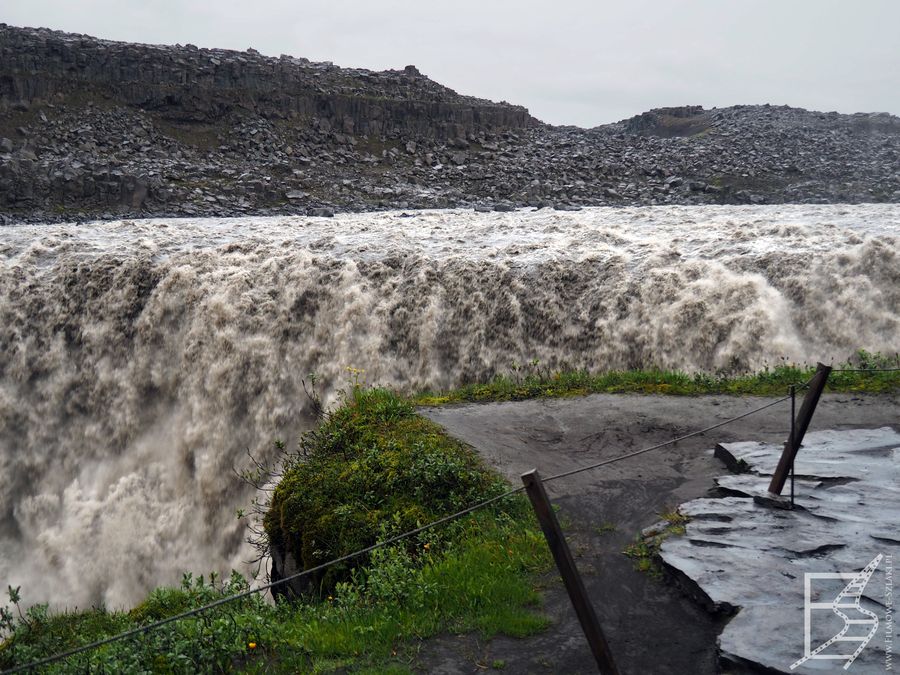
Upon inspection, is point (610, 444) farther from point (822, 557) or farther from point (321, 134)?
point (321, 134)

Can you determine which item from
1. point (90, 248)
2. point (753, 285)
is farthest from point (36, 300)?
point (753, 285)

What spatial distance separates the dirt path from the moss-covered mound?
0.60m

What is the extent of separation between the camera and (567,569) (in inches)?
207

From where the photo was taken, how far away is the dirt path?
238 inches

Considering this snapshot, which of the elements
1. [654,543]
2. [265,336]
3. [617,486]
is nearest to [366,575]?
[654,543]

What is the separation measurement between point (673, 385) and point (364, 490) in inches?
256

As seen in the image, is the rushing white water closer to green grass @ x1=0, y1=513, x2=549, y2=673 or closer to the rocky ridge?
green grass @ x1=0, y1=513, x2=549, y2=673

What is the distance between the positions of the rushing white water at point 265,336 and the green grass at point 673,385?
2.18m

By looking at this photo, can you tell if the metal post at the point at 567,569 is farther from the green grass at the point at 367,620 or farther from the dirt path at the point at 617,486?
the green grass at the point at 367,620

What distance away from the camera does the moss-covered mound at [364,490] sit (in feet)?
29.1

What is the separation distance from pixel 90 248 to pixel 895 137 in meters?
43.4

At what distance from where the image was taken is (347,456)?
34.6ft

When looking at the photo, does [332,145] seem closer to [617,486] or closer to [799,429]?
[617,486]

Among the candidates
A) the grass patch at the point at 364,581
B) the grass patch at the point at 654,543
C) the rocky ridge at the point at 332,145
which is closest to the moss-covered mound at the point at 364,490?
the grass patch at the point at 364,581
